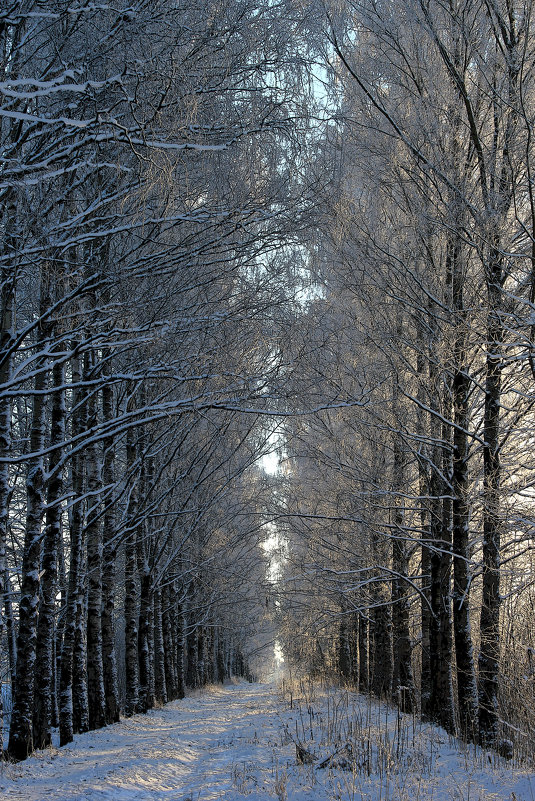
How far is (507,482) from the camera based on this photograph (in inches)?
338

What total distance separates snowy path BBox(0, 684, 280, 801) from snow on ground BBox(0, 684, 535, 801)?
13 millimetres

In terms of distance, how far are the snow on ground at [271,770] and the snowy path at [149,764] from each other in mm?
13

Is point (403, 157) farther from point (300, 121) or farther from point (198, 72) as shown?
point (198, 72)

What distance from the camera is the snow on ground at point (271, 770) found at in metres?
5.52

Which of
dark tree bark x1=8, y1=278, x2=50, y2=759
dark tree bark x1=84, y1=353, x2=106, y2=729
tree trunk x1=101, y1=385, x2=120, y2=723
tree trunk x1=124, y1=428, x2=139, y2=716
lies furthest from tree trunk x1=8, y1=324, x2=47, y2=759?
tree trunk x1=124, y1=428, x2=139, y2=716

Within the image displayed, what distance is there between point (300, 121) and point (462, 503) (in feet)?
17.6

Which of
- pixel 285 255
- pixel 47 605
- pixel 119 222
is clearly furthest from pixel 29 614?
pixel 285 255

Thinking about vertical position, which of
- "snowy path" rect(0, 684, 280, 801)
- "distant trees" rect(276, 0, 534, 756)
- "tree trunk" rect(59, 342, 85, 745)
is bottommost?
"snowy path" rect(0, 684, 280, 801)

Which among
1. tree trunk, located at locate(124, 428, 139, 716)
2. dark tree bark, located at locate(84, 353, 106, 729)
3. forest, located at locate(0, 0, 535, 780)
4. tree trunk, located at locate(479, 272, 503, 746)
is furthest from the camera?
tree trunk, located at locate(124, 428, 139, 716)

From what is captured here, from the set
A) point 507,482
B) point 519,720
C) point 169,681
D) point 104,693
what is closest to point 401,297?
point 507,482

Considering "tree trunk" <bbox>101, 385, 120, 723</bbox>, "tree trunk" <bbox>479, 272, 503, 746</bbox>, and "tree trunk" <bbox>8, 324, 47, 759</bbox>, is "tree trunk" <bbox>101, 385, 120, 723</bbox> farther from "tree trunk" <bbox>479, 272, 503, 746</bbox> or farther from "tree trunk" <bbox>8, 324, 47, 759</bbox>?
"tree trunk" <bbox>479, 272, 503, 746</bbox>

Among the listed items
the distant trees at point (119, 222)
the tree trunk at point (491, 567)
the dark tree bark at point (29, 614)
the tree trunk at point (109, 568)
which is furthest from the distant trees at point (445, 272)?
the tree trunk at point (109, 568)

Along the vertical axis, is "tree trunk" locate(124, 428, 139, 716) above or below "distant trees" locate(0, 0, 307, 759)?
below

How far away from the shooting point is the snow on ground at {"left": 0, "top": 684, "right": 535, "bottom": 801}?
5.52m
